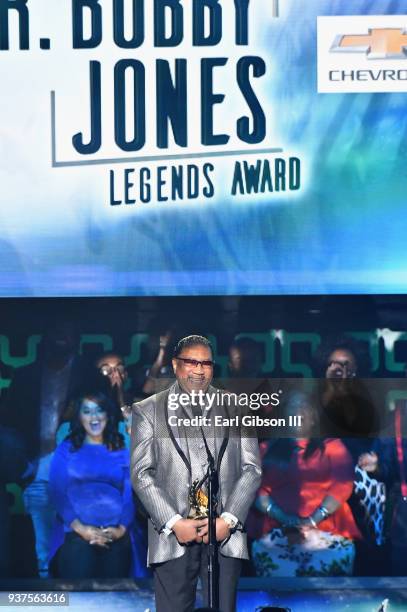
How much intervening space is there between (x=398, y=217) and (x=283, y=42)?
78 centimetres

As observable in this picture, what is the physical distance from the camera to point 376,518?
3.77m

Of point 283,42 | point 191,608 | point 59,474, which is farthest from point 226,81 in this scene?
point 191,608

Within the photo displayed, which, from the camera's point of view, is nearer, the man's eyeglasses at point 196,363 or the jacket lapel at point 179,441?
the man's eyeglasses at point 196,363

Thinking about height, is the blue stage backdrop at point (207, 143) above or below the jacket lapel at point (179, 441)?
above

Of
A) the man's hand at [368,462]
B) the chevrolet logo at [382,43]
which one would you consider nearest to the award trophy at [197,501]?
the man's hand at [368,462]

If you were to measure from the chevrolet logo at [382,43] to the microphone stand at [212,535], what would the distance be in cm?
157

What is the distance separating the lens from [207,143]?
12.3 ft

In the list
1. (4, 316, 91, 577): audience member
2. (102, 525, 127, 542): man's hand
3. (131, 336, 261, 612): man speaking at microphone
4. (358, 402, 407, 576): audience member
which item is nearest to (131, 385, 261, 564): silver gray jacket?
(131, 336, 261, 612): man speaking at microphone

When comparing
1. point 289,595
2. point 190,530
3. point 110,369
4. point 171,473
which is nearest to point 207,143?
point 110,369

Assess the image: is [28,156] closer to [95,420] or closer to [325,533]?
[95,420]

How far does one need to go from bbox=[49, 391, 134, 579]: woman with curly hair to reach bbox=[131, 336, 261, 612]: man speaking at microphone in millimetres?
91

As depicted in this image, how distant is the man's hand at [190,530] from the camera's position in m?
3.82

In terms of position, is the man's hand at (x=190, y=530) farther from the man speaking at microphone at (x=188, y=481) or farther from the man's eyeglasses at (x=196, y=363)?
the man's eyeglasses at (x=196, y=363)

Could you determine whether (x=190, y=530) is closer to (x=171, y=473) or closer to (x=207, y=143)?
(x=171, y=473)
